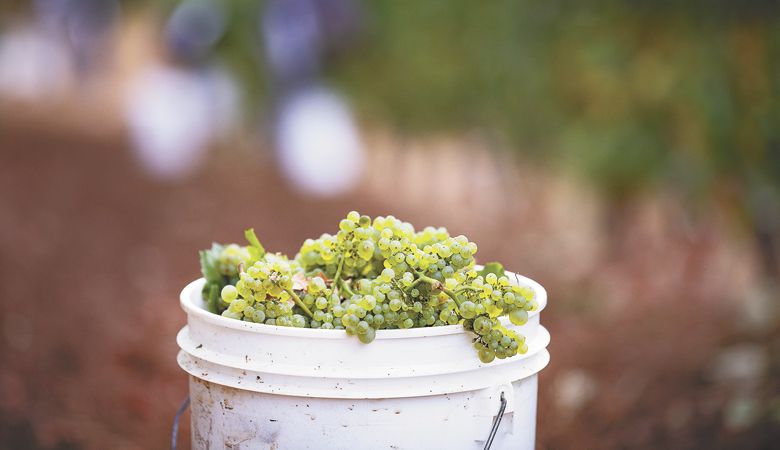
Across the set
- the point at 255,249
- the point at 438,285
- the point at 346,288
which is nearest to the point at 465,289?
the point at 438,285

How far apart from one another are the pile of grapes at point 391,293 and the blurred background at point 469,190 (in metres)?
0.97

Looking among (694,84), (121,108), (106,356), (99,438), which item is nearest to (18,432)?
(99,438)

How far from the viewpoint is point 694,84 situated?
3904 mm

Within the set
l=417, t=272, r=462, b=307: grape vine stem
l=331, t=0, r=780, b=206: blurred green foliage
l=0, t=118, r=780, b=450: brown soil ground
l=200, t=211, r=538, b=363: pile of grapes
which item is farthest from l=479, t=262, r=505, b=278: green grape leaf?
l=331, t=0, r=780, b=206: blurred green foliage

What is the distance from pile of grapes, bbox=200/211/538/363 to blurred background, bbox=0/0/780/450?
97 centimetres

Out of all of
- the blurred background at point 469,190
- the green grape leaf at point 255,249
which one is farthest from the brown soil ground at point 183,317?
the green grape leaf at point 255,249

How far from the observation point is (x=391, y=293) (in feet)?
4.81

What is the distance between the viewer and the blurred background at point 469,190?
334 centimetres

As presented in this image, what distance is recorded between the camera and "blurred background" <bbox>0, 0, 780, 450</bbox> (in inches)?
131

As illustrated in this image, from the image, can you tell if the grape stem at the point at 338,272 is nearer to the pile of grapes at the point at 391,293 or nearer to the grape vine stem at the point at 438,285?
the pile of grapes at the point at 391,293

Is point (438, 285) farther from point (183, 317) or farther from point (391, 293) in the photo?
point (183, 317)

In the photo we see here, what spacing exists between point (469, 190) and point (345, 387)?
617 centimetres

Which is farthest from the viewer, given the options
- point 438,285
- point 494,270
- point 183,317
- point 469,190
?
point 469,190

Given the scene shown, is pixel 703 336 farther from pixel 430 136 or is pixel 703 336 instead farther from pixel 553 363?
pixel 430 136
